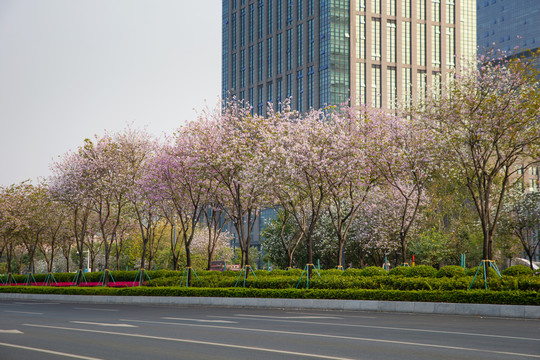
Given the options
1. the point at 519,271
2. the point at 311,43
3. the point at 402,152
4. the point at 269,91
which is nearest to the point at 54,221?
the point at 402,152

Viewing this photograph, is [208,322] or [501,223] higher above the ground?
[501,223]

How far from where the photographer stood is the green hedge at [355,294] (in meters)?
19.2

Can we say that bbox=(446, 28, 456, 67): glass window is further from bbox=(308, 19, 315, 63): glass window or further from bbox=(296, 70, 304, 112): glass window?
bbox=(296, 70, 304, 112): glass window

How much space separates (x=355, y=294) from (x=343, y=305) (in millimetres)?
745

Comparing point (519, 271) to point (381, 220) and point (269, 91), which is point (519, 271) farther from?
point (269, 91)

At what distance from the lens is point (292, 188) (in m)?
35.1

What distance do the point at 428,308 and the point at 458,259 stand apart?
3034cm

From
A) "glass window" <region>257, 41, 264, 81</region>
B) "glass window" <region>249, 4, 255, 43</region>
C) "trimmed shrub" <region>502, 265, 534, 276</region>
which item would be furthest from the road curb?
"glass window" <region>249, 4, 255, 43</region>

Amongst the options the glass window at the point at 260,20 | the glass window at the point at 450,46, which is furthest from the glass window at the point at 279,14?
the glass window at the point at 450,46

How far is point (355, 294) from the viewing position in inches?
930

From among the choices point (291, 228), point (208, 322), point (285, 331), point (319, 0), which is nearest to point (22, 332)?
point (208, 322)

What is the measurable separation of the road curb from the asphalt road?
260cm

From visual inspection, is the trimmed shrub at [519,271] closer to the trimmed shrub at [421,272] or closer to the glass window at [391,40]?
the trimmed shrub at [421,272]

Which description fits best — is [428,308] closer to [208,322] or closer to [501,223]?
[208,322]
